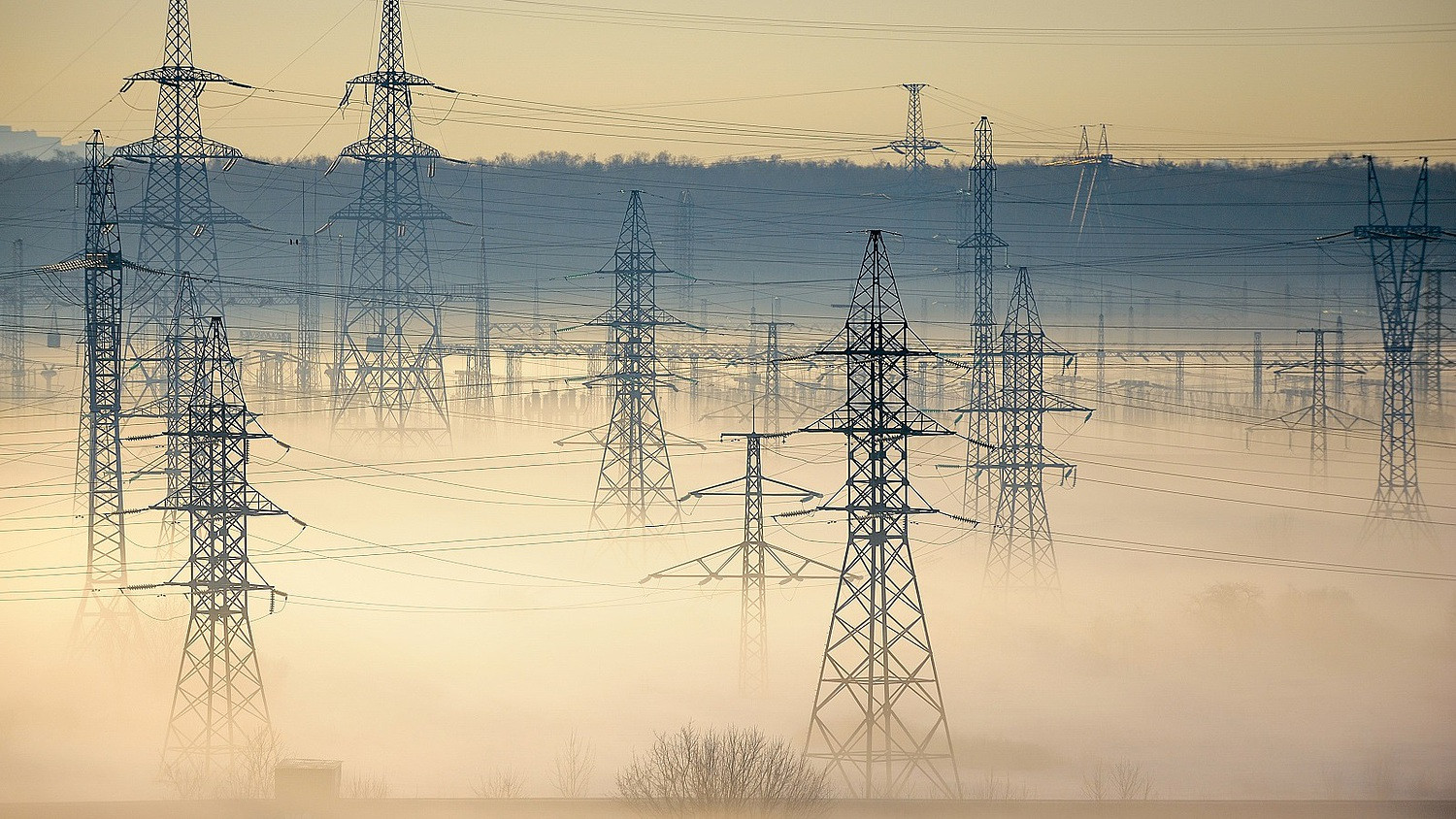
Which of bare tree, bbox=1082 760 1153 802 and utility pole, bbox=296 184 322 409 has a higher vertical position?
utility pole, bbox=296 184 322 409

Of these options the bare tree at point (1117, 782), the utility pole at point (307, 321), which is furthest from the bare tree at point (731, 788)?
the utility pole at point (307, 321)

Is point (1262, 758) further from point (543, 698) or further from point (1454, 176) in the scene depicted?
point (1454, 176)

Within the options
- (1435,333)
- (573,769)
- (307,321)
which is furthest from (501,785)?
(307,321)

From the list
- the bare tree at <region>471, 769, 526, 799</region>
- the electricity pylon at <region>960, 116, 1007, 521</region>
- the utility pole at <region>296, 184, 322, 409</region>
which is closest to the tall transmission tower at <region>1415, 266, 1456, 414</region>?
the electricity pylon at <region>960, 116, 1007, 521</region>

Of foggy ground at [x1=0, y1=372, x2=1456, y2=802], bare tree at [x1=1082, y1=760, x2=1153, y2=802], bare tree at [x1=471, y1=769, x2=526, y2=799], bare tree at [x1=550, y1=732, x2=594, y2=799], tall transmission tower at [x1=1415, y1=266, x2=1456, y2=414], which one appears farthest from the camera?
tall transmission tower at [x1=1415, y1=266, x2=1456, y2=414]

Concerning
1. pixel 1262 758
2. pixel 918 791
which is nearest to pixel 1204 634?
pixel 1262 758

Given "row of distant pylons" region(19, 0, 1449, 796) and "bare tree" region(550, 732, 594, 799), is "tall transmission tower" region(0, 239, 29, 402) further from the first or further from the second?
"bare tree" region(550, 732, 594, 799)
